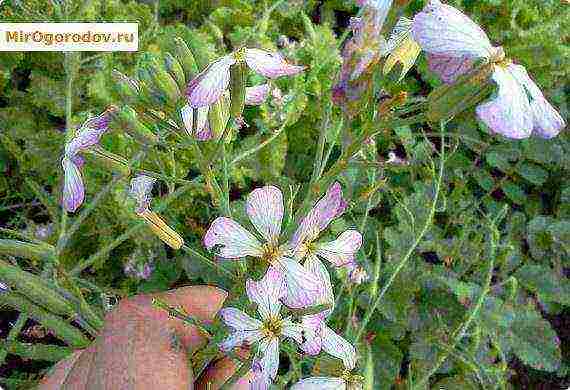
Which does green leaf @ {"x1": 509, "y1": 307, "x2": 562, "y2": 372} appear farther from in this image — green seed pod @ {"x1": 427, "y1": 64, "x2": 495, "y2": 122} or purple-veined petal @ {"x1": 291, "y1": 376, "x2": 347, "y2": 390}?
green seed pod @ {"x1": 427, "y1": 64, "x2": 495, "y2": 122}

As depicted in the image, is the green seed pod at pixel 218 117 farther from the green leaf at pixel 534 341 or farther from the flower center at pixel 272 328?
the green leaf at pixel 534 341

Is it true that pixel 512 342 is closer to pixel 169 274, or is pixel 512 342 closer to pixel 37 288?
pixel 169 274

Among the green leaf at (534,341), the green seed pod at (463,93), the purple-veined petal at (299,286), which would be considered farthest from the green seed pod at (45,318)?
the green leaf at (534,341)

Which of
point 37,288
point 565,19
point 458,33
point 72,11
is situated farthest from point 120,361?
point 565,19

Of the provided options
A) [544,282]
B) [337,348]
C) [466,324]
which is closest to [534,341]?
[544,282]

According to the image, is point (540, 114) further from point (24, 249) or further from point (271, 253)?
point (24, 249)

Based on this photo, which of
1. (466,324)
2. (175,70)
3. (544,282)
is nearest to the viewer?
(175,70)
